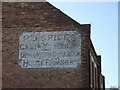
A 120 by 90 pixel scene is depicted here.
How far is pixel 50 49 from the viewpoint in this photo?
18719 millimetres

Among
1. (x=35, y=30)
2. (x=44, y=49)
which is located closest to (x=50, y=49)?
(x=44, y=49)

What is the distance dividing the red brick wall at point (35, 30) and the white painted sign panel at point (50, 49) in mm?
237

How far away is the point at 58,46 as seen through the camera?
61.3 ft

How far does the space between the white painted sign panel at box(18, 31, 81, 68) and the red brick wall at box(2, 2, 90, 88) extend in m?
0.24

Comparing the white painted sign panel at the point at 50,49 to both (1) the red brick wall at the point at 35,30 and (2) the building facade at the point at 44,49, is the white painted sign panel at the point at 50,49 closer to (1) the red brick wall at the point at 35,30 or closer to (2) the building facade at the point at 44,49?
(2) the building facade at the point at 44,49

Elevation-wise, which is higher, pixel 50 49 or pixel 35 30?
pixel 35 30

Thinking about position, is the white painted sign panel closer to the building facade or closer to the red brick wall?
the building facade

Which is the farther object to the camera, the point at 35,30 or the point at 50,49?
the point at 35,30

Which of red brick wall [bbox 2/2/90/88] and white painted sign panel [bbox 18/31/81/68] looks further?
white painted sign panel [bbox 18/31/81/68]

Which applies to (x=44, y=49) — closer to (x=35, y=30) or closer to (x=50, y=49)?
(x=50, y=49)

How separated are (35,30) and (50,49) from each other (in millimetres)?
1448

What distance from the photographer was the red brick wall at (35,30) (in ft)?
59.8

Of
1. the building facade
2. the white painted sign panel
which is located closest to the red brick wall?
the building facade

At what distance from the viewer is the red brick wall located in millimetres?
18234
